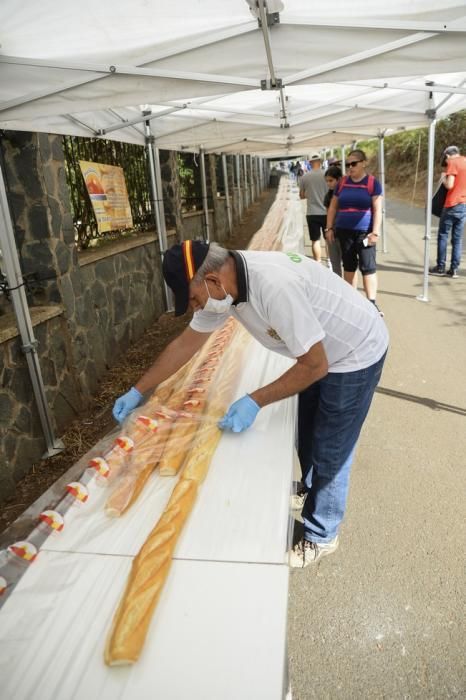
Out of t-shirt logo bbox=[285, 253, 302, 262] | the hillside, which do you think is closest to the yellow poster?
t-shirt logo bbox=[285, 253, 302, 262]

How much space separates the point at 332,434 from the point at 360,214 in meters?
4.07

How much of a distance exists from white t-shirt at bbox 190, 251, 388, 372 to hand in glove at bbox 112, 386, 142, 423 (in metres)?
0.46

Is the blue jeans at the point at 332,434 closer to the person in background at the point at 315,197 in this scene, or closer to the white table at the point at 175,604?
the white table at the point at 175,604

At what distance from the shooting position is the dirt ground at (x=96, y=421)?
3453 mm

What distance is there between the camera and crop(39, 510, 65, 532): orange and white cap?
1708 mm

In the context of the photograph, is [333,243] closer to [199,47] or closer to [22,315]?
[199,47]

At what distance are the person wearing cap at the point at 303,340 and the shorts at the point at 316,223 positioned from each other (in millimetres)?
6006

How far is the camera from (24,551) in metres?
1.60

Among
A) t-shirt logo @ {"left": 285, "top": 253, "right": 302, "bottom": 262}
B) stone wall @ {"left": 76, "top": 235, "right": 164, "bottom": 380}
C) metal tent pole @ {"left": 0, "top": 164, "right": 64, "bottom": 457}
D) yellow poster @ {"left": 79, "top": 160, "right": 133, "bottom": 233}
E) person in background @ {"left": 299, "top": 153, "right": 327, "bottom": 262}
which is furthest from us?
person in background @ {"left": 299, "top": 153, "right": 327, "bottom": 262}

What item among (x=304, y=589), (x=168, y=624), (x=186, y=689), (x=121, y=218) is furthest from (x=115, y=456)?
(x=121, y=218)

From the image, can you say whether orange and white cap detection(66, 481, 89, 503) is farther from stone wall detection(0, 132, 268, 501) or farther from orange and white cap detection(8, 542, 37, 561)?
stone wall detection(0, 132, 268, 501)

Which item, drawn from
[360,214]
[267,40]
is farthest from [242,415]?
[360,214]

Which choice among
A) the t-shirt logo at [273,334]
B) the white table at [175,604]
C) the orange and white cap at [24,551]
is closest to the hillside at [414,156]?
the t-shirt logo at [273,334]

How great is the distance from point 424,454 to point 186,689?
276 centimetres
